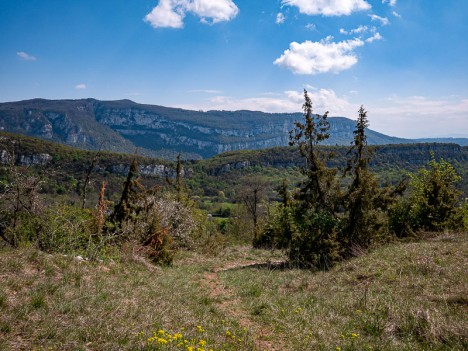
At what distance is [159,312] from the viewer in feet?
21.5

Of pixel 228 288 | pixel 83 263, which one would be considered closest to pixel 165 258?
pixel 228 288

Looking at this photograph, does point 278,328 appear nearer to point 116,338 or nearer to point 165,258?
point 116,338

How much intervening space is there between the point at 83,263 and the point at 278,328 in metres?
6.21

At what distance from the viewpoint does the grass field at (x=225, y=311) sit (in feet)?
16.9

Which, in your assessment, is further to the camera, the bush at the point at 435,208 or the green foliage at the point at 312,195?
the bush at the point at 435,208

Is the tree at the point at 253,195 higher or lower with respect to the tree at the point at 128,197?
lower

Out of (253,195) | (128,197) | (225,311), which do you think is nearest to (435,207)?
(225,311)

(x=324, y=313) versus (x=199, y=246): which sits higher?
(x=324, y=313)

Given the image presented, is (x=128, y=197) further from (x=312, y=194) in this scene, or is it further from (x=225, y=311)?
(x=225, y=311)

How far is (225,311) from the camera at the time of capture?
27.5ft

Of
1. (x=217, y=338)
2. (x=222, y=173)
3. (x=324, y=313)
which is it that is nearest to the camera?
(x=217, y=338)

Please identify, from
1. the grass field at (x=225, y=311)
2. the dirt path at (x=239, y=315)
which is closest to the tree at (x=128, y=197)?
the grass field at (x=225, y=311)

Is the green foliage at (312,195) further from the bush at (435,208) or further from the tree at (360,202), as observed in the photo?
the bush at (435,208)

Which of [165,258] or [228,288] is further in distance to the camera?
[165,258]
